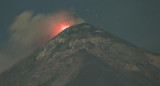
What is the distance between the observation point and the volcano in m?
16.9

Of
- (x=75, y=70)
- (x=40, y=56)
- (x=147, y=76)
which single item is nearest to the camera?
(x=147, y=76)

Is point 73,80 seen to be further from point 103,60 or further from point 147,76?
point 147,76

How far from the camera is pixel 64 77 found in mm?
18359

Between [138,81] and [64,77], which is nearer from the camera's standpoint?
[138,81]

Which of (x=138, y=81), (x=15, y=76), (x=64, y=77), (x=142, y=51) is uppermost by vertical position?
(x=15, y=76)

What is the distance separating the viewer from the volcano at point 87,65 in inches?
664

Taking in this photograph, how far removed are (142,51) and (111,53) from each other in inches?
158

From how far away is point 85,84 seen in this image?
60.1ft

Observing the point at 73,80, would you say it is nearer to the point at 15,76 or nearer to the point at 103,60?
the point at 103,60

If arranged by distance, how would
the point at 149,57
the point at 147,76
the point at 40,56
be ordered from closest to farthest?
the point at 147,76, the point at 149,57, the point at 40,56

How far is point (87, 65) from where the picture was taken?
19.8m

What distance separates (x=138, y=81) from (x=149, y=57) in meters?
3.62

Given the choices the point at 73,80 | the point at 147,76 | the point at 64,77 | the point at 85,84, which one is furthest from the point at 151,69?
the point at 64,77

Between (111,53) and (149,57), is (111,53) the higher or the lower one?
the higher one
